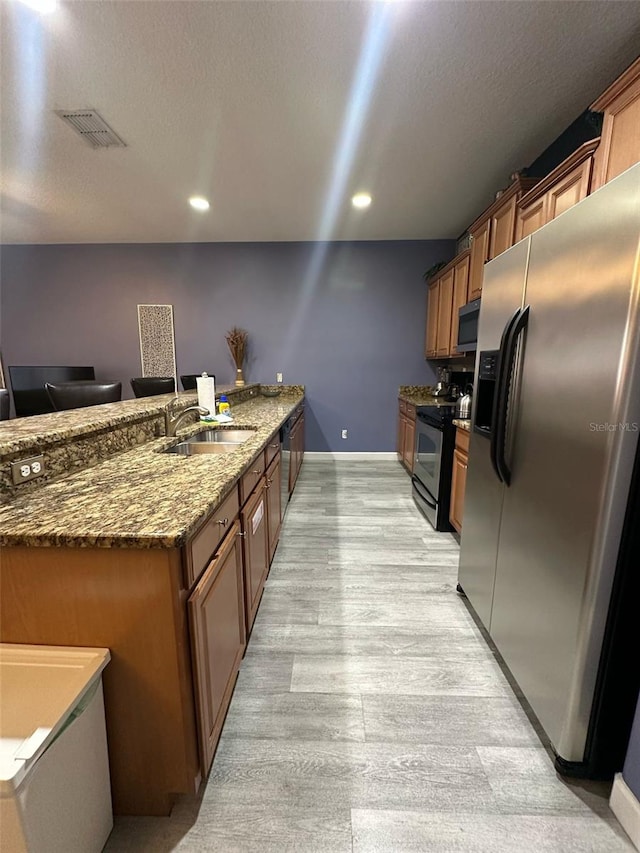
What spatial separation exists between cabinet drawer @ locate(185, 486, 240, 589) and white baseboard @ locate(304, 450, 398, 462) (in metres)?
3.49

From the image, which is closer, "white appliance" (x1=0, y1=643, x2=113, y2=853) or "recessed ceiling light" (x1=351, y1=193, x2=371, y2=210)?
"white appliance" (x1=0, y1=643, x2=113, y2=853)

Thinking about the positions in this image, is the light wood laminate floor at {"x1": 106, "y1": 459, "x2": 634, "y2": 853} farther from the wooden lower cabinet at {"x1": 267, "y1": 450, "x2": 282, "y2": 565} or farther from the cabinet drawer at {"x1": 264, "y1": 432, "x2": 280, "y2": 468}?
the cabinet drawer at {"x1": 264, "y1": 432, "x2": 280, "y2": 468}

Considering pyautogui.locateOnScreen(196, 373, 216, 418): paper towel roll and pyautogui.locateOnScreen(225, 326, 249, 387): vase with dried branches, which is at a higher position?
pyautogui.locateOnScreen(225, 326, 249, 387): vase with dried branches

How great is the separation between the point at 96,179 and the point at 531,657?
172 inches

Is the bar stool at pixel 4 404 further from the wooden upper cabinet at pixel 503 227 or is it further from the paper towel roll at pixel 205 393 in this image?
the wooden upper cabinet at pixel 503 227

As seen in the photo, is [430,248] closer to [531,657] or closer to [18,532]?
[531,657]

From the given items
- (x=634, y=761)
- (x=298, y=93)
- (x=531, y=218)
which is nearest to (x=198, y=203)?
(x=298, y=93)

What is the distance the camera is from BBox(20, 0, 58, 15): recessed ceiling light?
1.49 metres

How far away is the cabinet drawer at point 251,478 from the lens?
1.45 meters

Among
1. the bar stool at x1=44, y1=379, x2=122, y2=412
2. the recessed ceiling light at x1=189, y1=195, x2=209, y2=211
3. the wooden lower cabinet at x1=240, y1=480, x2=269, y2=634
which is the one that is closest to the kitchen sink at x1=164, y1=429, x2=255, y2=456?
the wooden lower cabinet at x1=240, y1=480, x2=269, y2=634

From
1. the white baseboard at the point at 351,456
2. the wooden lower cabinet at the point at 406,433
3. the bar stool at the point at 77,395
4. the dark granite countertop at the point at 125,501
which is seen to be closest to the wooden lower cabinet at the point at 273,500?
the dark granite countertop at the point at 125,501

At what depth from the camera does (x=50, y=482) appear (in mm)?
1150

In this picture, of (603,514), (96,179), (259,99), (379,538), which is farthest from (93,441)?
(96,179)

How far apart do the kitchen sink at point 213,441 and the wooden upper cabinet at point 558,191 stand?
209 centimetres
